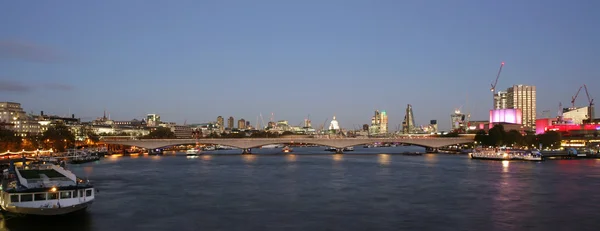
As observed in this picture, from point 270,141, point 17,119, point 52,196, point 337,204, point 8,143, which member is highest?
point 17,119

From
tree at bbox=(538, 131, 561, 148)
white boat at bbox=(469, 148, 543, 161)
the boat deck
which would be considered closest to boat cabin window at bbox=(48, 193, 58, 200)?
the boat deck

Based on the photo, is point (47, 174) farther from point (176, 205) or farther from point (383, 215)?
point (383, 215)

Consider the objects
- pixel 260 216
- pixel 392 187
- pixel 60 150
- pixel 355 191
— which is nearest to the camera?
pixel 260 216

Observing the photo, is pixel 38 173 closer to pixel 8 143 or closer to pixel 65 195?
pixel 65 195

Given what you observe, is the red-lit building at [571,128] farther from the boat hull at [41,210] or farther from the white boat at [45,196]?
the boat hull at [41,210]

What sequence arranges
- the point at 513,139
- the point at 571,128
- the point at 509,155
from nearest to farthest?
the point at 509,155 < the point at 513,139 < the point at 571,128

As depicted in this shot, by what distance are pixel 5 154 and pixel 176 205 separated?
172 ft

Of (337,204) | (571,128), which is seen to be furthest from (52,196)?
(571,128)

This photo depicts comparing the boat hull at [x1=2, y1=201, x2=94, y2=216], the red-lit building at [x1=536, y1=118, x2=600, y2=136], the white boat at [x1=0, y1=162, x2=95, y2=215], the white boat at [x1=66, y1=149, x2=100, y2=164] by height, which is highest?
the red-lit building at [x1=536, y1=118, x2=600, y2=136]

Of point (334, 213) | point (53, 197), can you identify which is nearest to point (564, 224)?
point (334, 213)

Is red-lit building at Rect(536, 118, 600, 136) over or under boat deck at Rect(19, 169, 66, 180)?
over

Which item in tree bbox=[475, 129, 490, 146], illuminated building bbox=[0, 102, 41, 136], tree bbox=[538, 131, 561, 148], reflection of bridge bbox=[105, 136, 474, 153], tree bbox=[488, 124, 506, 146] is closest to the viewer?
reflection of bridge bbox=[105, 136, 474, 153]

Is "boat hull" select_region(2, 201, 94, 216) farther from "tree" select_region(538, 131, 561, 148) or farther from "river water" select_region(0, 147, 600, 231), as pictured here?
"tree" select_region(538, 131, 561, 148)

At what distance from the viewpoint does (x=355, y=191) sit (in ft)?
150
